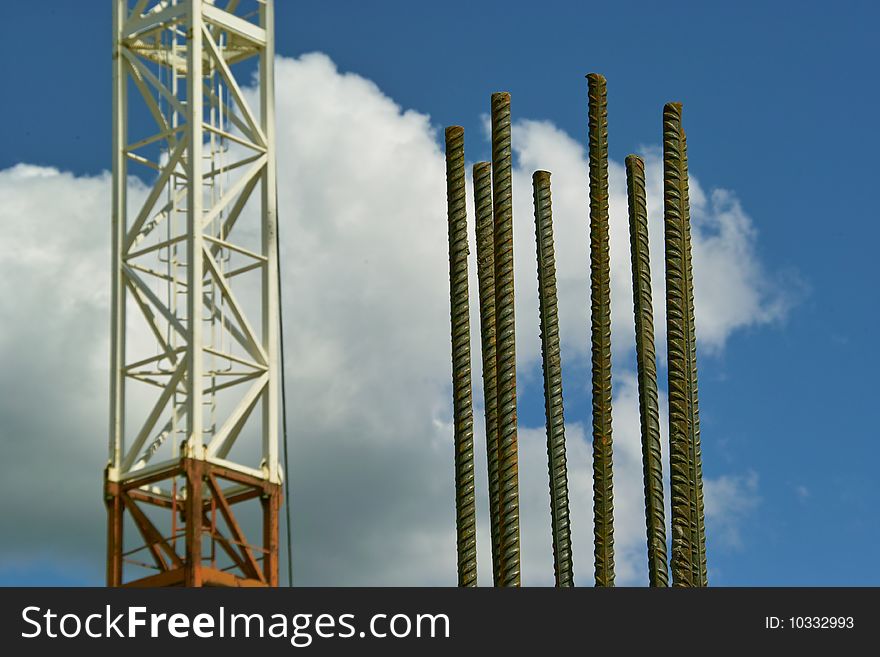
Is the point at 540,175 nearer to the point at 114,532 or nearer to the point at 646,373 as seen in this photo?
the point at 646,373

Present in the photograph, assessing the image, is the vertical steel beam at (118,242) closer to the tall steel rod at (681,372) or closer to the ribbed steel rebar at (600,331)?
the ribbed steel rebar at (600,331)

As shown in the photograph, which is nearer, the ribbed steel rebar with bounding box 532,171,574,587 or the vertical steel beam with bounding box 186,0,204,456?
the ribbed steel rebar with bounding box 532,171,574,587

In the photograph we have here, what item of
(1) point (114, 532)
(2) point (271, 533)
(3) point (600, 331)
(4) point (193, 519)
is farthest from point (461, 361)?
(1) point (114, 532)

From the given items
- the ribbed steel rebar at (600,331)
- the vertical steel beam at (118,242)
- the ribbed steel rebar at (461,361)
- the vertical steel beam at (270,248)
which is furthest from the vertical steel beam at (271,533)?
the ribbed steel rebar at (600,331)

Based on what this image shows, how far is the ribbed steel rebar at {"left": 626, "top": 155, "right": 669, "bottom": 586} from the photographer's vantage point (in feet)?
149

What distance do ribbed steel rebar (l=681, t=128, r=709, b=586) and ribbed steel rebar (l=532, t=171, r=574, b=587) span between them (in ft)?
9.31

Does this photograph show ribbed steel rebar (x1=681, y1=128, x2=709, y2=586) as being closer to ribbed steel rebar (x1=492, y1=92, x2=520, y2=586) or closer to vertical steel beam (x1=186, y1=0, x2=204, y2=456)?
ribbed steel rebar (x1=492, y1=92, x2=520, y2=586)

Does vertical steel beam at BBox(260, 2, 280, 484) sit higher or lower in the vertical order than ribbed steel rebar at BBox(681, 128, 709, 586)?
higher

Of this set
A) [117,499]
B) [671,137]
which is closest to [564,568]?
[671,137]

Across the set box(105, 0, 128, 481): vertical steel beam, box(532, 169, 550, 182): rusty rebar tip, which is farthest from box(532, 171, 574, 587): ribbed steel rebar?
box(105, 0, 128, 481): vertical steel beam

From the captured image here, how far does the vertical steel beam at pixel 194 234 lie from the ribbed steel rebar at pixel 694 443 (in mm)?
16189

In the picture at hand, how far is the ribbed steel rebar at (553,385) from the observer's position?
4700cm
